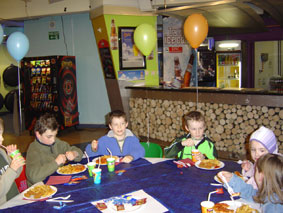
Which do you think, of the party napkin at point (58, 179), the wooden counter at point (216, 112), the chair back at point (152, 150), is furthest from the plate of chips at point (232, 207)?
the wooden counter at point (216, 112)

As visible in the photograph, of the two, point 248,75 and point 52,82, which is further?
point 248,75

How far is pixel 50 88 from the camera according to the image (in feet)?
25.8

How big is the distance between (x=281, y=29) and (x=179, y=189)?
8.26m

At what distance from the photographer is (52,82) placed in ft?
25.6

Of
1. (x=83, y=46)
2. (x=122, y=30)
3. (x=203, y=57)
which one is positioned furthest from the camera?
(x=203, y=57)

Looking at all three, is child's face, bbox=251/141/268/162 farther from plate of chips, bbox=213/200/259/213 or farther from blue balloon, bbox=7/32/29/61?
blue balloon, bbox=7/32/29/61

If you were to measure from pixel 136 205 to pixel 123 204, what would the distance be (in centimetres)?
9

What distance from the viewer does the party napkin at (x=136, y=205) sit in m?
1.93

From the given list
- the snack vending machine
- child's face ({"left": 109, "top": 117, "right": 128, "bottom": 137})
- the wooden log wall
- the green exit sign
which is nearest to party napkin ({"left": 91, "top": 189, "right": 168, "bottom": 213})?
child's face ({"left": 109, "top": 117, "right": 128, "bottom": 137})

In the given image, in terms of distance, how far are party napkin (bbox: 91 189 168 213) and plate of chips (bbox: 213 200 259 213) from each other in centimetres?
34

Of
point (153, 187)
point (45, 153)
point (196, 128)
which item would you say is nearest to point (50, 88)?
point (45, 153)

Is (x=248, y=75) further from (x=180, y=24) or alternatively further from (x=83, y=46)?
(x=83, y=46)

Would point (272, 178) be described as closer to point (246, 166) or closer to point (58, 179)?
point (246, 166)

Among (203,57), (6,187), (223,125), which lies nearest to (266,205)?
(6,187)
